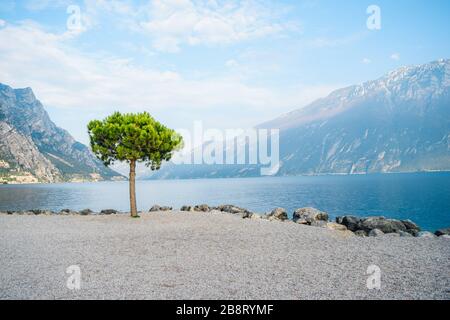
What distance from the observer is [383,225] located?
98.4 feet

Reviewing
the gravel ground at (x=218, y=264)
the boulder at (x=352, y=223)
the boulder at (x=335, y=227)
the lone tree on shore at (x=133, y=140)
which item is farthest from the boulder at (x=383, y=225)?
the lone tree on shore at (x=133, y=140)

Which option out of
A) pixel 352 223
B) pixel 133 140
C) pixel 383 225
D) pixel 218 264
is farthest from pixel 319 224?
pixel 133 140

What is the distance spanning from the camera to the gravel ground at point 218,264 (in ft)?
39.4

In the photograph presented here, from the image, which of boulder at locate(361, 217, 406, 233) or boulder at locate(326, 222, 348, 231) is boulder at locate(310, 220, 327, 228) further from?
boulder at locate(361, 217, 406, 233)

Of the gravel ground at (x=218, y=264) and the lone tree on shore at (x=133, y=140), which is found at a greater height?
the lone tree on shore at (x=133, y=140)

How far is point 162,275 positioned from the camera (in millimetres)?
14180

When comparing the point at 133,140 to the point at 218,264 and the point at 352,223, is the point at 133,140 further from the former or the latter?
the point at 352,223

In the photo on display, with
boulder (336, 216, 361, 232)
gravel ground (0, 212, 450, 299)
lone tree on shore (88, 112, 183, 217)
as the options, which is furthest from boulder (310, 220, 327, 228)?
lone tree on shore (88, 112, 183, 217)

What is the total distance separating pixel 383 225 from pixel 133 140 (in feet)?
88.8

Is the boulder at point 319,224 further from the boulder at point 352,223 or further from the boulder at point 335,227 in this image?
the boulder at point 352,223

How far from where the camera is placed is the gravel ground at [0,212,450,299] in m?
12.0

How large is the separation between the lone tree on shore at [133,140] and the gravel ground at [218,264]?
445 inches

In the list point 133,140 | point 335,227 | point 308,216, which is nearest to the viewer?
point 335,227
